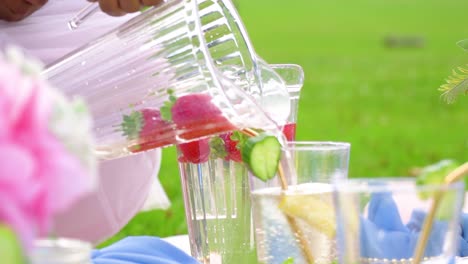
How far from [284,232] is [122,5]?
0.46m

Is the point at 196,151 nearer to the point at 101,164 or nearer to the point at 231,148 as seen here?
the point at 231,148

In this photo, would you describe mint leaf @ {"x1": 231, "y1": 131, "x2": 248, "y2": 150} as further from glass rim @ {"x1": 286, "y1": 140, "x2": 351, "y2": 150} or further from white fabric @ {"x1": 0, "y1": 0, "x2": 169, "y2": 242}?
white fabric @ {"x1": 0, "y1": 0, "x2": 169, "y2": 242}

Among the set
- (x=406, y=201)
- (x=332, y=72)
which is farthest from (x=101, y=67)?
(x=332, y=72)

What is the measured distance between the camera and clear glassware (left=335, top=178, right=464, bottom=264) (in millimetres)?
1094

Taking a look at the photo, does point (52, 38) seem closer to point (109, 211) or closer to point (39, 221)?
point (109, 211)

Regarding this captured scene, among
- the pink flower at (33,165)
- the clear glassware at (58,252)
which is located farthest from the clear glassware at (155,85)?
the pink flower at (33,165)

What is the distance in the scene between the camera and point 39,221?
0.75 metres

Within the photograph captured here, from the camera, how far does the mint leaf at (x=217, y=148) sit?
1.72 m

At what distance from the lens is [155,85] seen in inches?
60.7

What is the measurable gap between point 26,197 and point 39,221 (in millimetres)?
25

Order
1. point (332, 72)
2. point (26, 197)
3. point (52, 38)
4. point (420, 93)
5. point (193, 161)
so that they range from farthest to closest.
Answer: point (332, 72) → point (420, 93) → point (52, 38) → point (193, 161) → point (26, 197)

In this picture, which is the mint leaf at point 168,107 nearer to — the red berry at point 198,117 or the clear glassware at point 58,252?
the red berry at point 198,117

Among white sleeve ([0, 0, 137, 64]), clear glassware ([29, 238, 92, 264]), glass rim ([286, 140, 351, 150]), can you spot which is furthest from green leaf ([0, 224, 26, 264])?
white sleeve ([0, 0, 137, 64])

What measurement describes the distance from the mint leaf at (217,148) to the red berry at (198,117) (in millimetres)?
199
